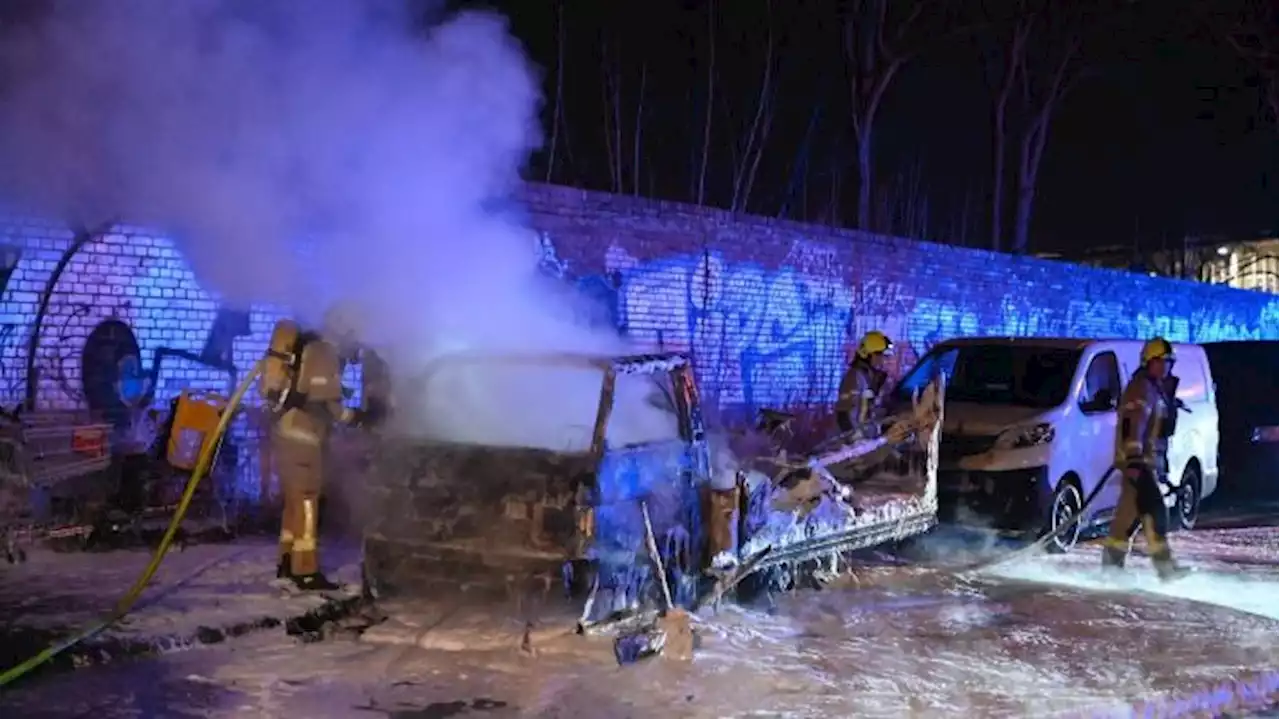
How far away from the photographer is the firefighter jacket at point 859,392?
1010cm

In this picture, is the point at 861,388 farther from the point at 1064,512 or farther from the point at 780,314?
the point at 780,314

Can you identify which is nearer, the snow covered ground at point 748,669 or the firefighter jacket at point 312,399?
the snow covered ground at point 748,669

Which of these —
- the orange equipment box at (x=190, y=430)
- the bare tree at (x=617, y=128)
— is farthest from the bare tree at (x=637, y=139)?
the orange equipment box at (x=190, y=430)

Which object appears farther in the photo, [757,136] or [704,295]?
[757,136]

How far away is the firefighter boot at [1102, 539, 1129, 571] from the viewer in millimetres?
9297

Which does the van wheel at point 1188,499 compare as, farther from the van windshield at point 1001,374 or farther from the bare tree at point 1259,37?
the bare tree at point 1259,37

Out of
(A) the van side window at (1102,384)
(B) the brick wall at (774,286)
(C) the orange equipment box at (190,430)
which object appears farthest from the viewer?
(B) the brick wall at (774,286)

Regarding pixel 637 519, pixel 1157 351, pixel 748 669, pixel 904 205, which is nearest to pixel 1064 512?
pixel 1157 351

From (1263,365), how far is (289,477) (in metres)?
11.2

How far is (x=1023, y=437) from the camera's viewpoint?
380 inches

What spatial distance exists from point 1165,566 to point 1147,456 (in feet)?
2.78

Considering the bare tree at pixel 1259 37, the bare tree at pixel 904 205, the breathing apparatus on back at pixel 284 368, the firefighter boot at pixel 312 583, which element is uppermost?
the bare tree at pixel 1259 37

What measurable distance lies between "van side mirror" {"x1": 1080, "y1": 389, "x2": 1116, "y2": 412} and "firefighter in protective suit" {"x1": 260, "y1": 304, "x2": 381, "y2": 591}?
6.12 meters

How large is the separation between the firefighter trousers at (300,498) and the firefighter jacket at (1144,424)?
19.1 feet
